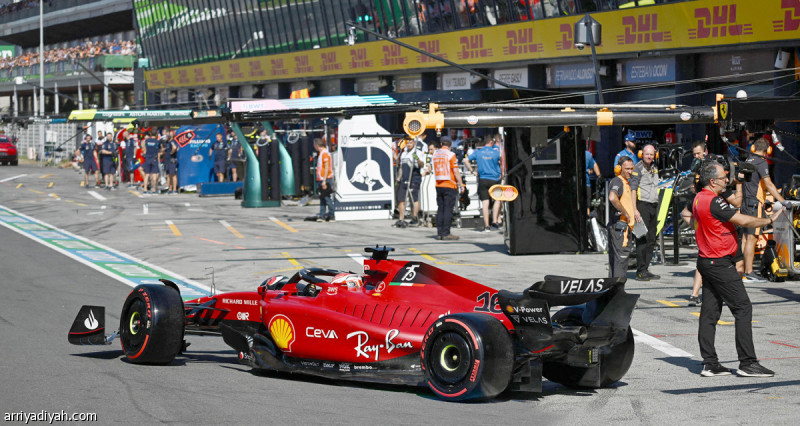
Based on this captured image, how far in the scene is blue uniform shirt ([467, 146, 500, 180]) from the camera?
909 inches

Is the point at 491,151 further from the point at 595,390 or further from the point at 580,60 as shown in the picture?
the point at 595,390

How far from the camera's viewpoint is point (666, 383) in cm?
899

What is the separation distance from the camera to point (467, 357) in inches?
311

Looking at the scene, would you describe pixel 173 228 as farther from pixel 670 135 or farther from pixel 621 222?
pixel 670 135

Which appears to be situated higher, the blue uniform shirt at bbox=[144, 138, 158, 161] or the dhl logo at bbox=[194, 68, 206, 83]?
the dhl logo at bbox=[194, 68, 206, 83]

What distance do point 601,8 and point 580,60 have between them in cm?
247

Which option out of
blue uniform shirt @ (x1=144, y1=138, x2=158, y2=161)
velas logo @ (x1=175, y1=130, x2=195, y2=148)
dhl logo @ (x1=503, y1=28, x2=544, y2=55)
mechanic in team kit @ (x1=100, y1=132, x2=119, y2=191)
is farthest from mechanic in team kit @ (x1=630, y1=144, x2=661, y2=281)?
mechanic in team kit @ (x1=100, y1=132, x2=119, y2=191)

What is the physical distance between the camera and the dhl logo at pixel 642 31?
28531 mm

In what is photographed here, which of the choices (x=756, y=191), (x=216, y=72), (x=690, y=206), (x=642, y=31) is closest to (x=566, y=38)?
(x=642, y=31)

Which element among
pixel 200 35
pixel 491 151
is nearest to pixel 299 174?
pixel 491 151

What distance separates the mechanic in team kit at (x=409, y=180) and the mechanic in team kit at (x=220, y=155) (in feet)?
43.2

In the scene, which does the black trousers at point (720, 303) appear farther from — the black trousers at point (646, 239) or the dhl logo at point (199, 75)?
the dhl logo at point (199, 75)

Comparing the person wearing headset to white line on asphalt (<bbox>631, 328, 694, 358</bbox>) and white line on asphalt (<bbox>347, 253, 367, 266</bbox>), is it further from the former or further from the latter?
white line on asphalt (<bbox>347, 253, 367, 266</bbox>)

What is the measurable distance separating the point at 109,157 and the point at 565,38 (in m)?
16.8
